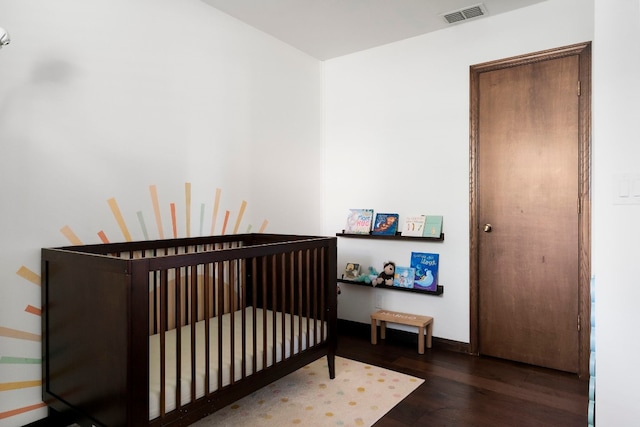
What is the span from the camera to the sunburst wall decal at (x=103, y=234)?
1.76 meters

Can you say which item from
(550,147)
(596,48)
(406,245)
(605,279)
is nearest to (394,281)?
(406,245)

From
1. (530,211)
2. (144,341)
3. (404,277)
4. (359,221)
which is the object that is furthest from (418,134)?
(144,341)

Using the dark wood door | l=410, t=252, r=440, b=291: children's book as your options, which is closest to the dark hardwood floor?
the dark wood door

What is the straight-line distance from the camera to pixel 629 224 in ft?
4.41

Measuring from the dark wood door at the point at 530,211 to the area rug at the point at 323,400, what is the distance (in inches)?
33.6

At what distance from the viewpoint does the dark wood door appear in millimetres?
2557

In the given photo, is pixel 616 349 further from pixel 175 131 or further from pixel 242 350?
pixel 175 131

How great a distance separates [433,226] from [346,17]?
5.39 feet

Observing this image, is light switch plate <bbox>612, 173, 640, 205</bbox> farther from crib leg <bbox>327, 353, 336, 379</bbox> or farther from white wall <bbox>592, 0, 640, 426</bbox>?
crib leg <bbox>327, 353, 336, 379</bbox>

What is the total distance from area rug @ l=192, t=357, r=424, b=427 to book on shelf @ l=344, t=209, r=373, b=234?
1.15 m

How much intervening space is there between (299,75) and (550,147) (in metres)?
2.02

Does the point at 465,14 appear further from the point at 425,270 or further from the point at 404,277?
the point at 404,277

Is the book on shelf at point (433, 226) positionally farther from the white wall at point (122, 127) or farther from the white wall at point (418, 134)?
the white wall at point (122, 127)

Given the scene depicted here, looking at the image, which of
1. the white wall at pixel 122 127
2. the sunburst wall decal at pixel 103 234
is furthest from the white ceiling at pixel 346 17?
the sunburst wall decal at pixel 103 234
